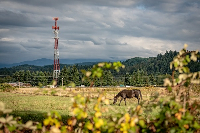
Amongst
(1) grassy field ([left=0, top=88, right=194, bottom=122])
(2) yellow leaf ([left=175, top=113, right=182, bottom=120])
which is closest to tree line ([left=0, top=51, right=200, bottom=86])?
(1) grassy field ([left=0, top=88, right=194, bottom=122])

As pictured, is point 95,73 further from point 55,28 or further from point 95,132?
point 55,28

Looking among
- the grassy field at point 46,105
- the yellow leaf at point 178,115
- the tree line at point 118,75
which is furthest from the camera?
the tree line at point 118,75

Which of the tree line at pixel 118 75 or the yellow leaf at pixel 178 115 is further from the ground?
the yellow leaf at pixel 178 115

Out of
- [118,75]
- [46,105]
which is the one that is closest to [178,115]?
[46,105]

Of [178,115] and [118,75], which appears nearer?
[178,115]

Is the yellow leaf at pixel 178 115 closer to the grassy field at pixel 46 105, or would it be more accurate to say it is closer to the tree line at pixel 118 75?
the grassy field at pixel 46 105

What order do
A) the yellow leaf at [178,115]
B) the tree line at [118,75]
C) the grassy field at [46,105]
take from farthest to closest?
the tree line at [118,75]
the grassy field at [46,105]
the yellow leaf at [178,115]

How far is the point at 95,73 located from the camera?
2.79 meters

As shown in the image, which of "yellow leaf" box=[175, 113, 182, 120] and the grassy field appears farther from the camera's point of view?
the grassy field

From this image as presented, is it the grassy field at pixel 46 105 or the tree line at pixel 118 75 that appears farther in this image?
the tree line at pixel 118 75

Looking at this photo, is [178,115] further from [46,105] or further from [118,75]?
[118,75]

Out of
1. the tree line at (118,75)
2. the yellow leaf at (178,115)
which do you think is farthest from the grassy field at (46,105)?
the tree line at (118,75)

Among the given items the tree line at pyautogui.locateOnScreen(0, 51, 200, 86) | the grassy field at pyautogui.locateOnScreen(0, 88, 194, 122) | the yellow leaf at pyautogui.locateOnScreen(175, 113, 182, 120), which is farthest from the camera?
the tree line at pyautogui.locateOnScreen(0, 51, 200, 86)

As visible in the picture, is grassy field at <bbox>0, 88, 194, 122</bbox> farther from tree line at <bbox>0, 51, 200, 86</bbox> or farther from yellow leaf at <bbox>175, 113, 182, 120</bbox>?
tree line at <bbox>0, 51, 200, 86</bbox>
